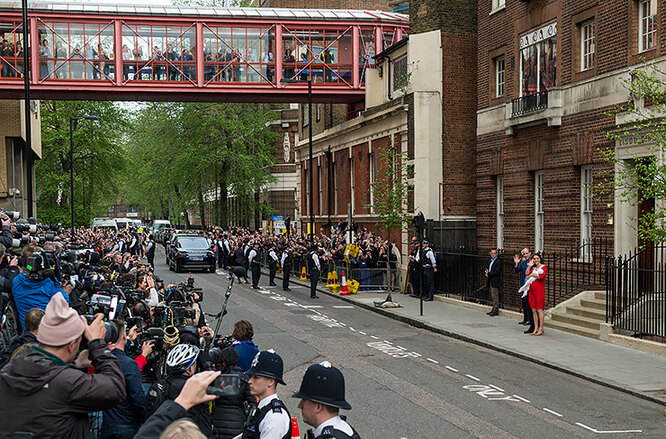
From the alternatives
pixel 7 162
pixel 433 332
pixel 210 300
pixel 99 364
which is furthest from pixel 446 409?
pixel 7 162

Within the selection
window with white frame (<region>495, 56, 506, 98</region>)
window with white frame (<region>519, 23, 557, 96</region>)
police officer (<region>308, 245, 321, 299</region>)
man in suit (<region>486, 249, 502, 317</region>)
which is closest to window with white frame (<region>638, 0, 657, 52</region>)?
window with white frame (<region>519, 23, 557, 96</region>)

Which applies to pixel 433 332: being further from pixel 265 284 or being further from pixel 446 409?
pixel 265 284

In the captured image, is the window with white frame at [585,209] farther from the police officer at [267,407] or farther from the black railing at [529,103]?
the police officer at [267,407]

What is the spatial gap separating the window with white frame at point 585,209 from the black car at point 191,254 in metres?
23.3

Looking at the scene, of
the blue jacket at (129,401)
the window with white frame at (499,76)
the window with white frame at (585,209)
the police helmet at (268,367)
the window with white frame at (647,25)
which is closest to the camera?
the police helmet at (268,367)

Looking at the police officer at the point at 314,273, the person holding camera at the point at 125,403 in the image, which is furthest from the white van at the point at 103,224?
the person holding camera at the point at 125,403

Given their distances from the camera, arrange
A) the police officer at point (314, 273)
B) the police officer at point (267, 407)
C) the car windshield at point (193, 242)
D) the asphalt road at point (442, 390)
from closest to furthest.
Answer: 1. the police officer at point (267, 407)
2. the asphalt road at point (442, 390)
3. the police officer at point (314, 273)
4. the car windshield at point (193, 242)

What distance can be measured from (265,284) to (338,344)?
18.0 meters

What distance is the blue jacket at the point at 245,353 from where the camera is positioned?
24.3 ft

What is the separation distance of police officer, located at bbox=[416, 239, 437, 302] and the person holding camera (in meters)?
20.6

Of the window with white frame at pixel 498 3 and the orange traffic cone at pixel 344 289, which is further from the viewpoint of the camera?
the orange traffic cone at pixel 344 289

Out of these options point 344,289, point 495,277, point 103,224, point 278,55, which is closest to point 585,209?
point 495,277

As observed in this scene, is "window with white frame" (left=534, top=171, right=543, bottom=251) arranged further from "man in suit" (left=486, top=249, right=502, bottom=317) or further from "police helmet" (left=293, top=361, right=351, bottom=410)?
"police helmet" (left=293, top=361, right=351, bottom=410)

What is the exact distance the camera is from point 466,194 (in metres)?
31.1
